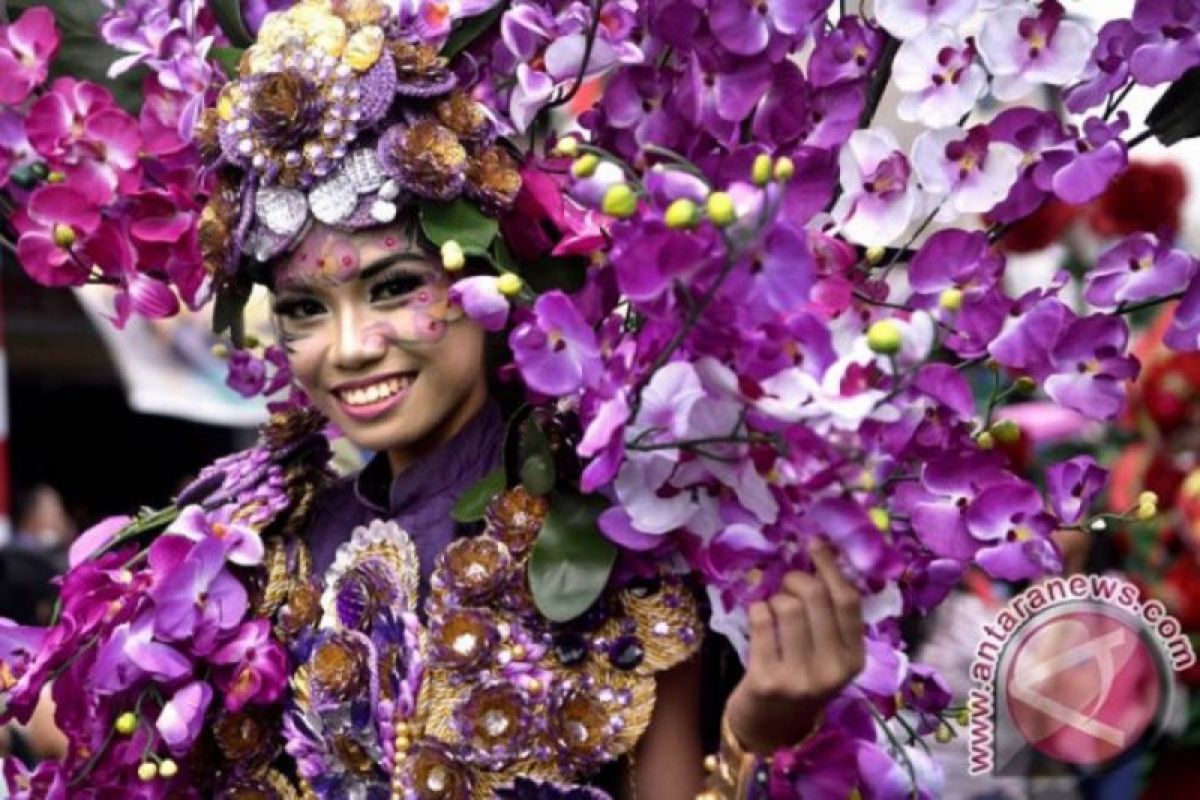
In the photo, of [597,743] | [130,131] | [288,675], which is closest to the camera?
[597,743]

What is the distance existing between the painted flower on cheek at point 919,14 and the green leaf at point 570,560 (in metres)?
0.53

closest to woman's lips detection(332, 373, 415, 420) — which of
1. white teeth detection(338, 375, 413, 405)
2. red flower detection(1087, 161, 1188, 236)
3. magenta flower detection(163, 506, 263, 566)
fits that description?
white teeth detection(338, 375, 413, 405)

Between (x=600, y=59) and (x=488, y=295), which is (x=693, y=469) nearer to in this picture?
(x=488, y=295)

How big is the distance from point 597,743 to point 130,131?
2.87 ft

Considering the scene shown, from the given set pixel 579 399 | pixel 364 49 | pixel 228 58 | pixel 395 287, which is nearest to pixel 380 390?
pixel 395 287

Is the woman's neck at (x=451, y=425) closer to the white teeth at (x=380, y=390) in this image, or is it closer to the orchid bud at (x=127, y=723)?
the white teeth at (x=380, y=390)

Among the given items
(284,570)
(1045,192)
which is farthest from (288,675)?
(1045,192)

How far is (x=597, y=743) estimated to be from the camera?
2068 mm

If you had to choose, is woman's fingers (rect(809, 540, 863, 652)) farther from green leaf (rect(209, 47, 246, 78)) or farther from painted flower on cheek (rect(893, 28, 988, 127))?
green leaf (rect(209, 47, 246, 78))

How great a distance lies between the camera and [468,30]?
2.20 meters

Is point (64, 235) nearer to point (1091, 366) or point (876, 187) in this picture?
point (876, 187)

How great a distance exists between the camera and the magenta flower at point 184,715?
218cm

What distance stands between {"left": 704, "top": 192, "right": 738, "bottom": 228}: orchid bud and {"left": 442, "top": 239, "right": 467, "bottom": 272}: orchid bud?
397 mm

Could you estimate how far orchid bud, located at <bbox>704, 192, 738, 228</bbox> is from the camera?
1659 millimetres
